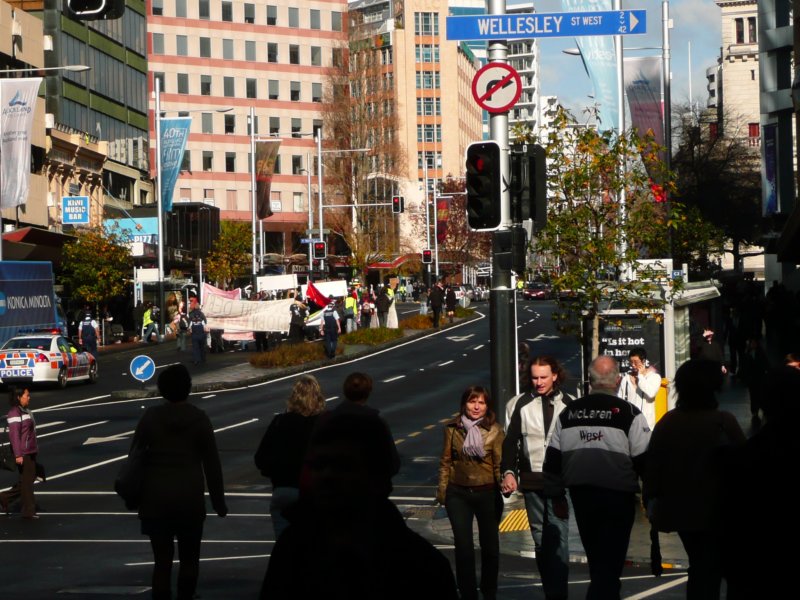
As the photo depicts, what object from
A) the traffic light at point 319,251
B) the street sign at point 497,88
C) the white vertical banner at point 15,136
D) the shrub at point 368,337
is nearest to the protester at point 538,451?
the street sign at point 497,88

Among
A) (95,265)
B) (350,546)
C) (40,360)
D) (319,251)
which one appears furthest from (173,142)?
(350,546)

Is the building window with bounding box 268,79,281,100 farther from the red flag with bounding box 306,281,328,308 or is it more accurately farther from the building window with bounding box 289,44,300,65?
the red flag with bounding box 306,281,328,308

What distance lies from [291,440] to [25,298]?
37102 mm

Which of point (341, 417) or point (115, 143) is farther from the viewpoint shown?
point (115, 143)

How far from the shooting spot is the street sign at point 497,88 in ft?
52.1

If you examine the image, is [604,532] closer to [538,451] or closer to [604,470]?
[604,470]

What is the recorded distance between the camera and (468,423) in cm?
1080

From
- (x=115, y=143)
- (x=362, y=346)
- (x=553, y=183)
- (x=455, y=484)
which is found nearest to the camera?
(x=455, y=484)

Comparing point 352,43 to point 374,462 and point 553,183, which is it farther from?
point 374,462

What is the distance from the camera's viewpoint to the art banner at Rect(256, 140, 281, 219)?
6469cm

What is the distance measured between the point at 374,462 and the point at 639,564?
9.94 meters

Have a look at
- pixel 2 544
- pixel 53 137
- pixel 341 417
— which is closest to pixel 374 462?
pixel 341 417

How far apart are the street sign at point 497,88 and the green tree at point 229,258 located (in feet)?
217

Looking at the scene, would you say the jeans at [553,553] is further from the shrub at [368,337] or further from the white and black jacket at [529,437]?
the shrub at [368,337]
